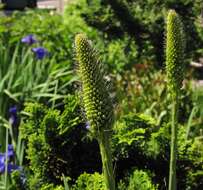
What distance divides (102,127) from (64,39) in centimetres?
473

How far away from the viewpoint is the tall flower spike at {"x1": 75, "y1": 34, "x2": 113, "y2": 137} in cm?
148

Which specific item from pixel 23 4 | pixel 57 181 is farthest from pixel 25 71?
pixel 23 4

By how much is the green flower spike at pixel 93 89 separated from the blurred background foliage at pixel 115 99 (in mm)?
318

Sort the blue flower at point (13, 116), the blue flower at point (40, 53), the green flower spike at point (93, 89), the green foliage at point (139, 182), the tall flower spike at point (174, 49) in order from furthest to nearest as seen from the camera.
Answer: the blue flower at point (40, 53), the blue flower at point (13, 116), the green foliage at point (139, 182), the tall flower spike at point (174, 49), the green flower spike at point (93, 89)

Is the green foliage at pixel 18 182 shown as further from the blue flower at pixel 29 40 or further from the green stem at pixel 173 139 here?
the blue flower at pixel 29 40

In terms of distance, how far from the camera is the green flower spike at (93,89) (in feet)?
4.85

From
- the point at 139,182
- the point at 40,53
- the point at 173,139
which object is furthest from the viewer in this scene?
the point at 40,53

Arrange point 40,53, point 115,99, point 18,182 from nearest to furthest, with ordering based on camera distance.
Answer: point 115,99 < point 18,182 < point 40,53

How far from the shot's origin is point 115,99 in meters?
1.61

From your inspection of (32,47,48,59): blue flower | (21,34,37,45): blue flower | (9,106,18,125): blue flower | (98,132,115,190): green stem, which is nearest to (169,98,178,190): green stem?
(98,132,115,190): green stem

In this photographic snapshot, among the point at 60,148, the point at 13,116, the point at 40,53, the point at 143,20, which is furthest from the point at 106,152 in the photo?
the point at 143,20

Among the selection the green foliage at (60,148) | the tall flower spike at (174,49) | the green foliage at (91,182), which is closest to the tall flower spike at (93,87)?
the tall flower spike at (174,49)

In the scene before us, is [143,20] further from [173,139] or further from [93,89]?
[93,89]

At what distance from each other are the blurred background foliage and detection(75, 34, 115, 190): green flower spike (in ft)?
1.04
